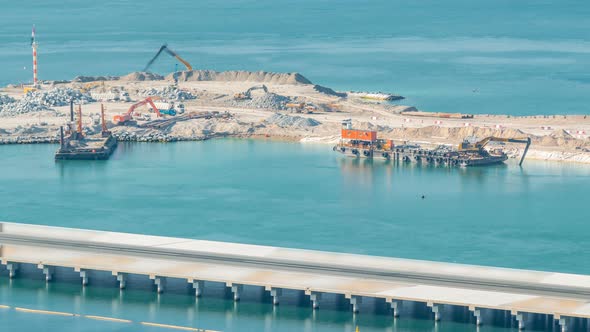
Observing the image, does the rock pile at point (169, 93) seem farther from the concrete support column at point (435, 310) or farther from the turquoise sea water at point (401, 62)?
the concrete support column at point (435, 310)

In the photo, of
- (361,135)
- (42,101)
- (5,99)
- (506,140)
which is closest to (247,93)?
(42,101)

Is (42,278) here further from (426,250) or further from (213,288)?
(426,250)

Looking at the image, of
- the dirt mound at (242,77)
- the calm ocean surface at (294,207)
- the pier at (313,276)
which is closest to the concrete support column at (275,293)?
the pier at (313,276)

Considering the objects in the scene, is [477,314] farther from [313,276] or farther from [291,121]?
[291,121]

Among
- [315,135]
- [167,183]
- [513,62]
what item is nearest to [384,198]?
[167,183]

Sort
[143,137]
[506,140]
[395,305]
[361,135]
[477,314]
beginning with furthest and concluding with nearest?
1. [143,137]
2. [361,135]
3. [506,140]
4. [395,305]
5. [477,314]

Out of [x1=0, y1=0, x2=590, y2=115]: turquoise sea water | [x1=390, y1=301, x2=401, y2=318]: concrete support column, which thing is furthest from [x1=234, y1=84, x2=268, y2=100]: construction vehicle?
[x1=390, y1=301, x2=401, y2=318]: concrete support column
